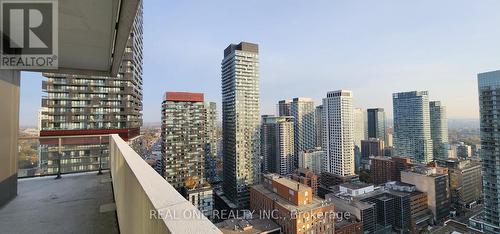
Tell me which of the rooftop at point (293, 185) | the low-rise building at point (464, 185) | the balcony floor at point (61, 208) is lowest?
the low-rise building at point (464, 185)

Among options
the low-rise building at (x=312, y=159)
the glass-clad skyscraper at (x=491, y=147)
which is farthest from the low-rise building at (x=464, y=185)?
the low-rise building at (x=312, y=159)

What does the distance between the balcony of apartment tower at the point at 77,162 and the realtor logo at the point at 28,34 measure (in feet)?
0.04

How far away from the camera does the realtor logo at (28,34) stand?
2.13 meters

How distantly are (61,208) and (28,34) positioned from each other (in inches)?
A: 81.8

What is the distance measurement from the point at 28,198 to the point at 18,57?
6.46ft

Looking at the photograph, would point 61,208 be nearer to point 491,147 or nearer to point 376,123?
point 491,147

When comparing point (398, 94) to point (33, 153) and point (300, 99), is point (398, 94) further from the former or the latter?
point (33, 153)

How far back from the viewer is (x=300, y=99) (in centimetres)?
6078

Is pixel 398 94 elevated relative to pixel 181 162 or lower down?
elevated

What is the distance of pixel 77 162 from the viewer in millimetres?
4906

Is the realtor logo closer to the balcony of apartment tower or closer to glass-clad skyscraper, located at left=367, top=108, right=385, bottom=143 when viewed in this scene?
the balcony of apartment tower

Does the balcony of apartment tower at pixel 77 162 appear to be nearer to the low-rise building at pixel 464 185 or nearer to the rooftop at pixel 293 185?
the rooftop at pixel 293 185

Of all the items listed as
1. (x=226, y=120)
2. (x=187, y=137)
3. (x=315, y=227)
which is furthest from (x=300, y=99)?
(x=315, y=227)

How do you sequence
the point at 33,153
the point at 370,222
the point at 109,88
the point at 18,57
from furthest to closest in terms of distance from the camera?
the point at 370,222
the point at 109,88
the point at 33,153
the point at 18,57
